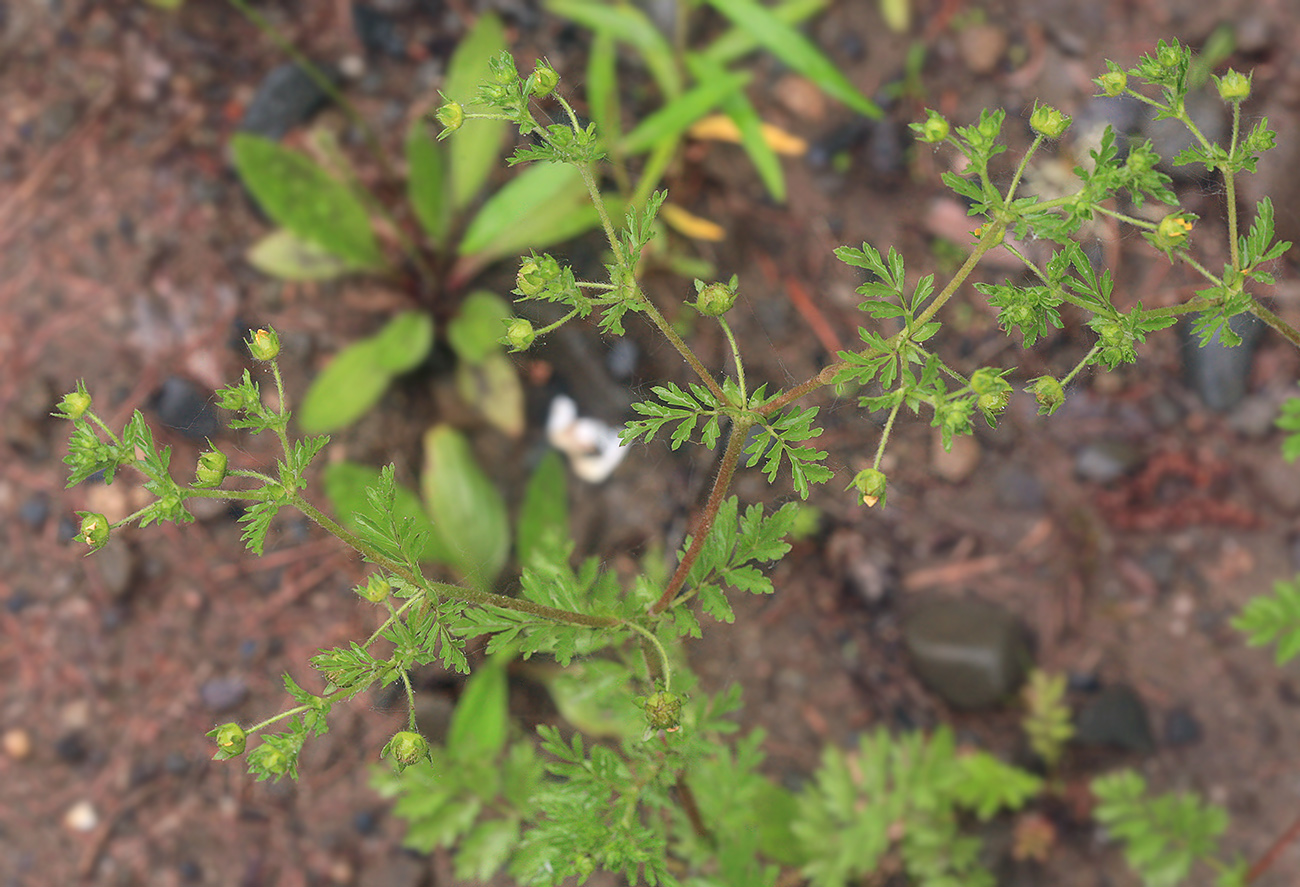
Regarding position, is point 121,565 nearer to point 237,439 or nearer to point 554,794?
point 237,439

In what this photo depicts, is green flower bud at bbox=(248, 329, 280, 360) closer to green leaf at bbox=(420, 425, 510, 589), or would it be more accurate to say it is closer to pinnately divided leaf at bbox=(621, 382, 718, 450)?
pinnately divided leaf at bbox=(621, 382, 718, 450)

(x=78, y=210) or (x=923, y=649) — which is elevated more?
(x=78, y=210)

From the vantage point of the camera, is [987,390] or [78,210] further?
[78,210]

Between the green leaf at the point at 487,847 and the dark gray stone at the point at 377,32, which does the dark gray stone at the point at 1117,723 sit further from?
the dark gray stone at the point at 377,32

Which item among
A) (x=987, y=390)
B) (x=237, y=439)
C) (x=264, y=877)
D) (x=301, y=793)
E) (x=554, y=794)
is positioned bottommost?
(x=264, y=877)

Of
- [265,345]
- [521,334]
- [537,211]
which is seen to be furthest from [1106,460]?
[265,345]

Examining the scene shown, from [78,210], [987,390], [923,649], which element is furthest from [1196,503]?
[78,210]

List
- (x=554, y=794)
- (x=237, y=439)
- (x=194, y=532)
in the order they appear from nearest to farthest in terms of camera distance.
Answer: (x=554, y=794)
(x=237, y=439)
(x=194, y=532)
